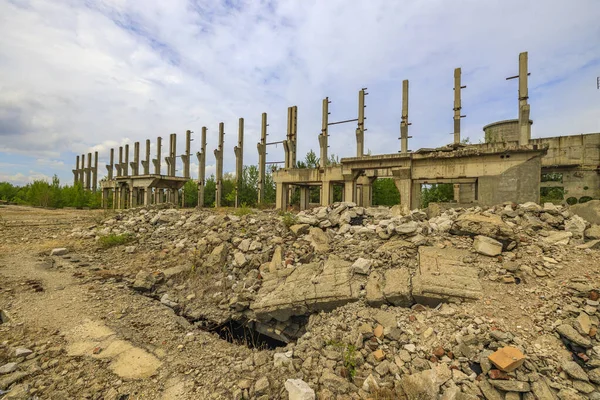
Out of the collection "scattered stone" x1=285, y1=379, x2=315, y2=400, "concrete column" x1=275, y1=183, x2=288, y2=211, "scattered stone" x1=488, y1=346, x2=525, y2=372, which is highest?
"concrete column" x1=275, y1=183, x2=288, y2=211

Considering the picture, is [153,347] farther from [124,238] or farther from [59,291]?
[124,238]

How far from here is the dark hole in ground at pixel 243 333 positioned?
228 inches

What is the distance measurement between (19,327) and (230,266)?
3626mm

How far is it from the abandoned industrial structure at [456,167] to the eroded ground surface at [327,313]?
3.56 meters

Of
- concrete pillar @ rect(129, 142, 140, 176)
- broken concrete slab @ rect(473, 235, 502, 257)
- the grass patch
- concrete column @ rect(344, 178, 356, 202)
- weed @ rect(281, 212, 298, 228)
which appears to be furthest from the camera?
concrete pillar @ rect(129, 142, 140, 176)

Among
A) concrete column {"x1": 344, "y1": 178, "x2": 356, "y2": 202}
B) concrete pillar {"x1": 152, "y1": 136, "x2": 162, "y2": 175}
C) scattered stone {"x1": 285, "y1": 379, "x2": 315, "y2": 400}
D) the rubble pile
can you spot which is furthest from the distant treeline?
scattered stone {"x1": 285, "y1": 379, "x2": 315, "y2": 400}

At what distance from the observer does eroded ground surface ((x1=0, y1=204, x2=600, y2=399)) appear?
3240 mm

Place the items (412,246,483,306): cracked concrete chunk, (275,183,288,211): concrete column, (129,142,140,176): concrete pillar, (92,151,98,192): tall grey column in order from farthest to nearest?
(92,151,98,192): tall grey column
(129,142,140,176): concrete pillar
(275,183,288,211): concrete column
(412,246,483,306): cracked concrete chunk

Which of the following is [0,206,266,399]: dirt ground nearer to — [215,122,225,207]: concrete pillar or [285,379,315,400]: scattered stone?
[285,379,315,400]: scattered stone

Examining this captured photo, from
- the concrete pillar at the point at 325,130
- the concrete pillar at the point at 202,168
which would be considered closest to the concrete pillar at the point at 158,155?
the concrete pillar at the point at 202,168

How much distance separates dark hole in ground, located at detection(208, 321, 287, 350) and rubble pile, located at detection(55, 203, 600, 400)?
157 millimetres

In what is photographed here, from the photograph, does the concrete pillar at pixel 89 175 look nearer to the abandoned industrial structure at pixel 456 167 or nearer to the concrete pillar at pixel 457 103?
the abandoned industrial structure at pixel 456 167

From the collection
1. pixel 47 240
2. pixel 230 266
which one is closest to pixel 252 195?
pixel 47 240

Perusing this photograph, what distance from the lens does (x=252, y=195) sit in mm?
25891
